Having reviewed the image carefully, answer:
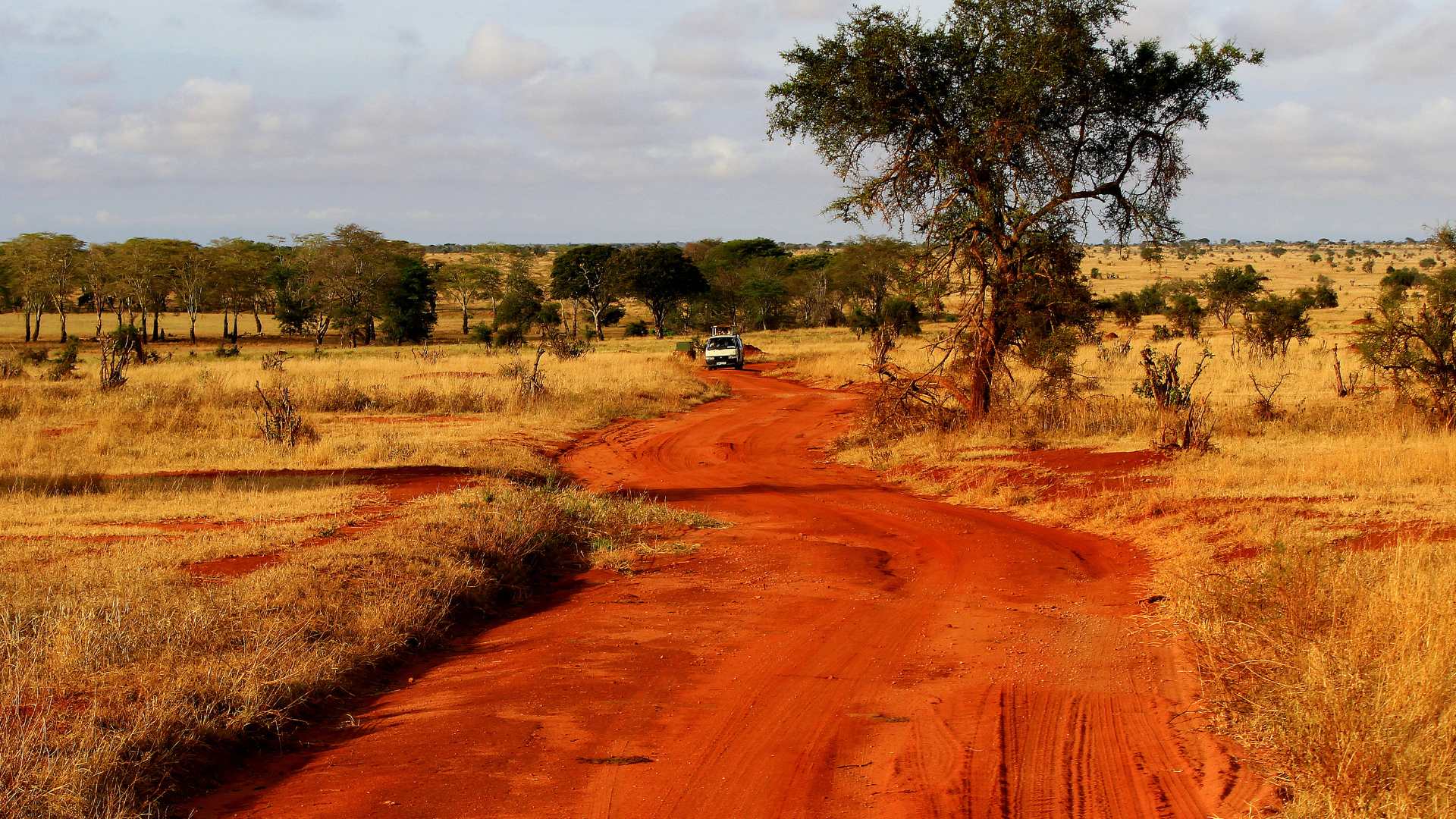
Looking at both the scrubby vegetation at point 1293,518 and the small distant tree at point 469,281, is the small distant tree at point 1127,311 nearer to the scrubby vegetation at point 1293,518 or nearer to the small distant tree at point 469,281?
the scrubby vegetation at point 1293,518

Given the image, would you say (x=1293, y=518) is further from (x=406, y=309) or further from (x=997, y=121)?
(x=406, y=309)

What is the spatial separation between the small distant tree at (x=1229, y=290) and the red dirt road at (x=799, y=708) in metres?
39.8

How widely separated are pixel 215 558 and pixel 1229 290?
46.0 meters

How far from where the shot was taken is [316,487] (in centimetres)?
1404

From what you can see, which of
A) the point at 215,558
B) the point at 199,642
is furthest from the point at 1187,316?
the point at 199,642

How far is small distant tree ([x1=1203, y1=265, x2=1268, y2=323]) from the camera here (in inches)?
1786

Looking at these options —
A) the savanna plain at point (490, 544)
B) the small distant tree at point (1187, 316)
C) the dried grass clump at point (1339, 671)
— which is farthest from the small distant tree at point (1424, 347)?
the small distant tree at point (1187, 316)

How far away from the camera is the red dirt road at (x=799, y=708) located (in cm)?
500

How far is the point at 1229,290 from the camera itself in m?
45.9

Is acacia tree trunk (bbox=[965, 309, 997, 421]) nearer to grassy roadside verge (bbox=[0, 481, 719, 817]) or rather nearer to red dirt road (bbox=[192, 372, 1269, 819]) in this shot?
red dirt road (bbox=[192, 372, 1269, 819])

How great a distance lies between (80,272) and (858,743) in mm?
73760

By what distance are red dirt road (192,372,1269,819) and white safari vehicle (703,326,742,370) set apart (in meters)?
29.6

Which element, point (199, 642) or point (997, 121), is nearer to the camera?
point (199, 642)

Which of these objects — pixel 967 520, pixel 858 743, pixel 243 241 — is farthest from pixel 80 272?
pixel 858 743
